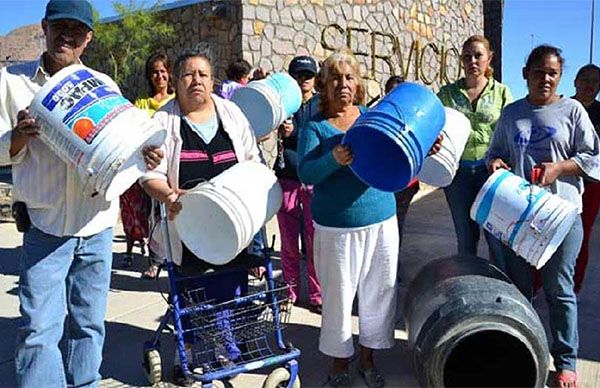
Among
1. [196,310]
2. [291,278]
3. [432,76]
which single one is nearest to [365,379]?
[196,310]

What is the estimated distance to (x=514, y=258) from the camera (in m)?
3.07

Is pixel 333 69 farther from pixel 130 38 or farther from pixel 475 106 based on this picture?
pixel 130 38

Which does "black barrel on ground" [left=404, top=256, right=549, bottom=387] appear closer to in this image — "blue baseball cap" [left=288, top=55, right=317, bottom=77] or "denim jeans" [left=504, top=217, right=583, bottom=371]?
"denim jeans" [left=504, top=217, right=583, bottom=371]

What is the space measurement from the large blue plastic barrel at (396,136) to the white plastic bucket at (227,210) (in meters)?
0.42

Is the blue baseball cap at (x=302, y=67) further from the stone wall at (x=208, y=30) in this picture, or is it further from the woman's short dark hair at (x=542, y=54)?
the stone wall at (x=208, y=30)

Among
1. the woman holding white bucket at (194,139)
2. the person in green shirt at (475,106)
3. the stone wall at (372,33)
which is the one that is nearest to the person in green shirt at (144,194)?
the woman holding white bucket at (194,139)

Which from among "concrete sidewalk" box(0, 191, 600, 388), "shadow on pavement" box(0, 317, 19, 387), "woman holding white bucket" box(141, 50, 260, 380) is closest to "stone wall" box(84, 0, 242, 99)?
"concrete sidewalk" box(0, 191, 600, 388)

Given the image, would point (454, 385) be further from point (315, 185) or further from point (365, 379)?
point (315, 185)

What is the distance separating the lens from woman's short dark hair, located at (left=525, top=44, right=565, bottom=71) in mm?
2801

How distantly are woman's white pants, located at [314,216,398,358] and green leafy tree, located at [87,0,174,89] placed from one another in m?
5.88

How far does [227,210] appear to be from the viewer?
2.40m

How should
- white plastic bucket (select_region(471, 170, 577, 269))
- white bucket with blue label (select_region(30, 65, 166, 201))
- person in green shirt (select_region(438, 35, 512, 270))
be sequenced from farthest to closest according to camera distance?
person in green shirt (select_region(438, 35, 512, 270)) → white plastic bucket (select_region(471, 170, 577, 269)) → white bucket with blue label (select_region(30, 65, 166, 201))

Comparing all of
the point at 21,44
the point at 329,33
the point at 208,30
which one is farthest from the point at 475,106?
the point at 21,44

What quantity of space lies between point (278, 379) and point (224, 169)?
102 cm
